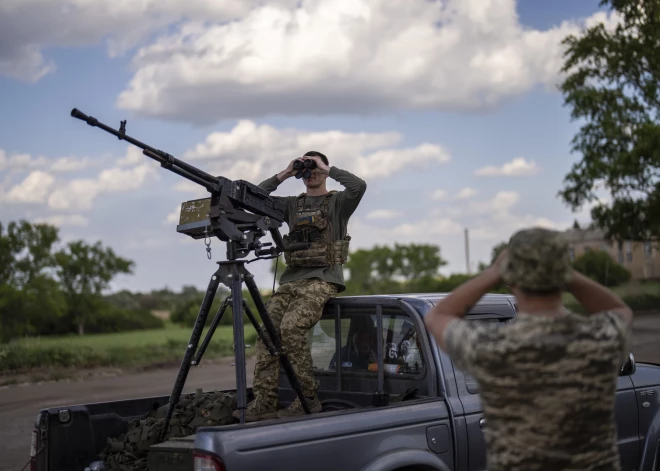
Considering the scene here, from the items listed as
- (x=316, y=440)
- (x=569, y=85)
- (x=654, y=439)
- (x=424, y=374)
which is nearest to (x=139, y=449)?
(x=316, y=440)

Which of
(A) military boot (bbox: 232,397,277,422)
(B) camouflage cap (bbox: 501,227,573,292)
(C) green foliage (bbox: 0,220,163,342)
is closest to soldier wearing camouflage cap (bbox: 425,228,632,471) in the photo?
(B) camouflage cap (bbox: 501,227,573,292)

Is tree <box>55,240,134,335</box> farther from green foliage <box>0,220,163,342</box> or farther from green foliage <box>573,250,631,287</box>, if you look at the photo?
green foliage <box>573,250,631,287</box>

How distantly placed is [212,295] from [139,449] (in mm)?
983

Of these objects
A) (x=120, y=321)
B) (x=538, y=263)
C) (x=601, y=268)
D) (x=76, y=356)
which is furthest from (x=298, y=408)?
(x=120, y=321)

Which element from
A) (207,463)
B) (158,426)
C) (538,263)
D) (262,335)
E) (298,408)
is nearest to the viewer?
(538,263)

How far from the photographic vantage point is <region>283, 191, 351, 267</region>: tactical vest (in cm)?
618

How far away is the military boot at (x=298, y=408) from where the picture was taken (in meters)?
5.79

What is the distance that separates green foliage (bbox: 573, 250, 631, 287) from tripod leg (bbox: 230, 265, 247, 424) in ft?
122

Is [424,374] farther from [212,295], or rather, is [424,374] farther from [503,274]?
[503,274]

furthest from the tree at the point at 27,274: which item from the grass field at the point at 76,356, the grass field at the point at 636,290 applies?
the grass field at the point at 636,290

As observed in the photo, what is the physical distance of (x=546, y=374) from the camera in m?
3.10

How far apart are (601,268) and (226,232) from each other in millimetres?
39684

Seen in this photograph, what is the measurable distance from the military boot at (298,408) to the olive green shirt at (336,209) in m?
0.82

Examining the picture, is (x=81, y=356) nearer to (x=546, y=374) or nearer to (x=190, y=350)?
(x=190, y=350)
